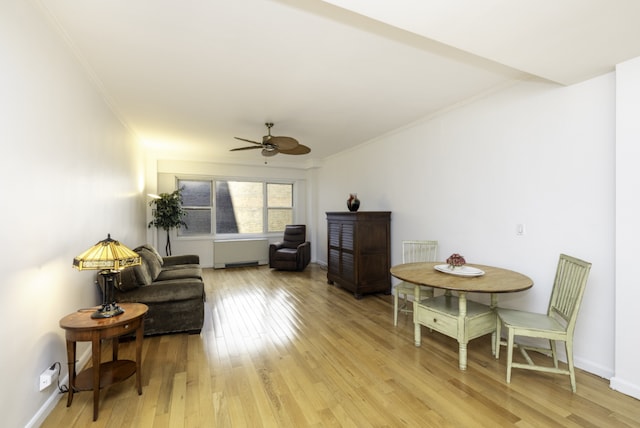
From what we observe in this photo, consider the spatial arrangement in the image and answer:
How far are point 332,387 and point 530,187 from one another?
2.60 m

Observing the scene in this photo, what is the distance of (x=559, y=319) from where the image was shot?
8.29 ft

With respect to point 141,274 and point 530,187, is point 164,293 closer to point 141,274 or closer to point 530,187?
point 141,274

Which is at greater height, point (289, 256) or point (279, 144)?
point (279, 144)

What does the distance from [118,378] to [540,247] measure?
3731 mm

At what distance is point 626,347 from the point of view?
6.82ft

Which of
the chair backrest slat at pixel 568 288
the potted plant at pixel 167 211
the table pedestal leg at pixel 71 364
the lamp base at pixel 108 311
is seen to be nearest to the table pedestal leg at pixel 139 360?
the lamp base at pixel 108 311

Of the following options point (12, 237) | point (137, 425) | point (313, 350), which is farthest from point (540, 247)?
point (12, 237)

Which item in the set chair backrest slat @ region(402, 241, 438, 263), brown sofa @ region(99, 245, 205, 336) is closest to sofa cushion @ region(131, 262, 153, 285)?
brown sofa @ region(99, 245, 205, 336)

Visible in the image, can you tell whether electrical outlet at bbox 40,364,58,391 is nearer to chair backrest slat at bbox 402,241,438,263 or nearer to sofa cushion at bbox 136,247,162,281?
sofa cushion at bbox 136,247,162,281

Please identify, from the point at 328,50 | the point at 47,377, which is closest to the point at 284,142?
the point at 328,50

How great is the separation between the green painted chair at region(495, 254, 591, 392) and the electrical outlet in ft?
10.7

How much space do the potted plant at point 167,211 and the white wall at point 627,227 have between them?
650 centimetres

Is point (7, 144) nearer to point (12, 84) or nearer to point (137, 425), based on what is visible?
point (12, 84)

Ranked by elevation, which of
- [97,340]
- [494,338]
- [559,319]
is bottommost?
[494,338]
